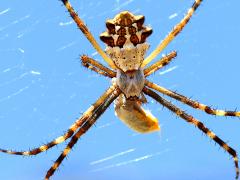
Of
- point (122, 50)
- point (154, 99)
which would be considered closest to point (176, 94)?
point (154, 99)

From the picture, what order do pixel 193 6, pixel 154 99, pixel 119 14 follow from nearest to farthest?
pixel 119 14 < pixel 193 6 < pixel 154 99

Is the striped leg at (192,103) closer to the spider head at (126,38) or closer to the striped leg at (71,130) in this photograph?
the striped leg at (71,130)

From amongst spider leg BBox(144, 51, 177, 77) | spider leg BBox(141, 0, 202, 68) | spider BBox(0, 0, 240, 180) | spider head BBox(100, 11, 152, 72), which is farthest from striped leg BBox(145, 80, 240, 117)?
spider head BBox(100, 11, 152, 72)

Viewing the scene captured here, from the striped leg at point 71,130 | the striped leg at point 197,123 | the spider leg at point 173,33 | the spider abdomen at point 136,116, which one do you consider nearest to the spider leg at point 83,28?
the spider leg at point 173,33

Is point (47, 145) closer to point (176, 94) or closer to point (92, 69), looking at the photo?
point (92, 69)

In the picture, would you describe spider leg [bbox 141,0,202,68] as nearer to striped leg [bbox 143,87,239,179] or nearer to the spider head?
the spider head
